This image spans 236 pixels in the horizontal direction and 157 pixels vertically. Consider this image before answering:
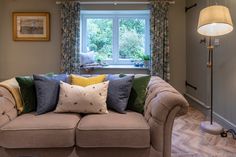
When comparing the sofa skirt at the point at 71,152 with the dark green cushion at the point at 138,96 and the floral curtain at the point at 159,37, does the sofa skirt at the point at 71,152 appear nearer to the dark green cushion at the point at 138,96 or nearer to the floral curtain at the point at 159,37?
the dark green cushion at the point at 138,96

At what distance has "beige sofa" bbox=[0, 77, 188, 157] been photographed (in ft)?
6.93

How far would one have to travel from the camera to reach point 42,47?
5324 mm

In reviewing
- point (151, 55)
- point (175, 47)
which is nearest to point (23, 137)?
point (151, 55)

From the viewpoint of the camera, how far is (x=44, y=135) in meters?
2.13

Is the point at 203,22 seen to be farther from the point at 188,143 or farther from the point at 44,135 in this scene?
the point at 44,135

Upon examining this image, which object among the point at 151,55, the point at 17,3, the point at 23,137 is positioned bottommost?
the point at 23,137

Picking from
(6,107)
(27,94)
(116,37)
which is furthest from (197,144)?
(116,37)

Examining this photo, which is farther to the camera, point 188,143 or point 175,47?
point 175,47

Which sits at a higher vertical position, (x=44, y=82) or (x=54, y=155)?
(x=44, y=82)

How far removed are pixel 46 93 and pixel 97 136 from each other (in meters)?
0.76

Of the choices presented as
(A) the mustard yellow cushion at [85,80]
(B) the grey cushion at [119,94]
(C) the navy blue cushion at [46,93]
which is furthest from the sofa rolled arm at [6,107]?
(B) the grey cushion at [119,94]

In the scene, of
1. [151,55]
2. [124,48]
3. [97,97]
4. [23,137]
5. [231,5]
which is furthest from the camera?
[124,48]

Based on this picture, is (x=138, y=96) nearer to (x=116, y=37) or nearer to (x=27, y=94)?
(x=27, y=94)

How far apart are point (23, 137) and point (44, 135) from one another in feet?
0.56
